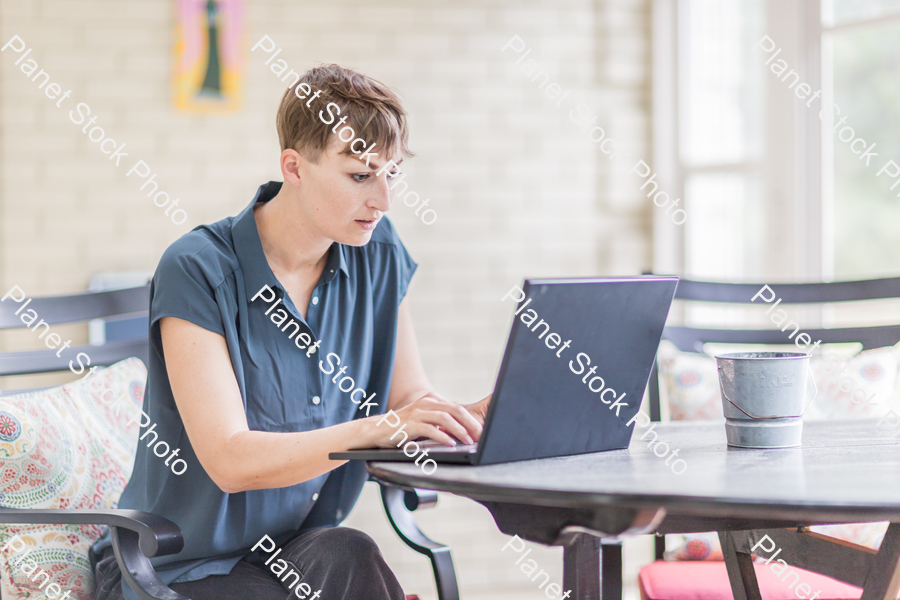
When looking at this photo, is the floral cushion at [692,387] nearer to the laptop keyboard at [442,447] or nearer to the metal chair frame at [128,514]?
the metal chair frame at [128,514]

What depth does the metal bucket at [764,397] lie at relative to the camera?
3.78ft

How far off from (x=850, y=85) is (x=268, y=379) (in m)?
2.25

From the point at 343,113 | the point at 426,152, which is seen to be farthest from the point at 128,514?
the point at 426,152

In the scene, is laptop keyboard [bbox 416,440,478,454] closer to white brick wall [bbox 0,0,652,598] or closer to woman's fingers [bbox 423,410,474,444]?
woman's fingers [bbox 423,410,474,444]

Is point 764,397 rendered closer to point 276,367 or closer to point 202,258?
point 276,367

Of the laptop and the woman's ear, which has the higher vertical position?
the woman's ear

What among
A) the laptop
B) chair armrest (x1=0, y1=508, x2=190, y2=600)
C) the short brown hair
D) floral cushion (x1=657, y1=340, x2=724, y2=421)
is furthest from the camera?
floral cushion (x1=657, y1=340, x2=724, y2=421)

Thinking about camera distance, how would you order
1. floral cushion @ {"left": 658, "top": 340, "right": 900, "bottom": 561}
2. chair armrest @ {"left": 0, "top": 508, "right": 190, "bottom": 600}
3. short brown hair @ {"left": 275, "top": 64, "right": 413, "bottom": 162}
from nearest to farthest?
chair armrest @ {"left": 0, "top": 508, "right": 190, "bottom": 600}
short brown hair @ {"left": 275, "top": 64, "right": 413, "bottom": 162}
floral cushion @ {"left": 658, "top": 340, "right": 900, "bottom": 561}

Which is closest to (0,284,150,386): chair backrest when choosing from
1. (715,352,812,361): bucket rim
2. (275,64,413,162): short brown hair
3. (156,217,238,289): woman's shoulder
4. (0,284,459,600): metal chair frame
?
(0,284,459,600): metal chair frame

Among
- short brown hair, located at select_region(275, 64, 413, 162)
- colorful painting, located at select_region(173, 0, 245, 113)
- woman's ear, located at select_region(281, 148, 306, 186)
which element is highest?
colorful painting, located at select_region(173, 0, 245, 113)

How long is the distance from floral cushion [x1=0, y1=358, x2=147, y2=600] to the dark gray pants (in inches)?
5.1

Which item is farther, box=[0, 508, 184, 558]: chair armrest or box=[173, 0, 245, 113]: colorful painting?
box=[173, 0, 245, 113]: colorful painting

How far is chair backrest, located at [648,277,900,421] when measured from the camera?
6.68ft

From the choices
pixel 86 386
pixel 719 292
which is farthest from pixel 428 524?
pixel 86 386
